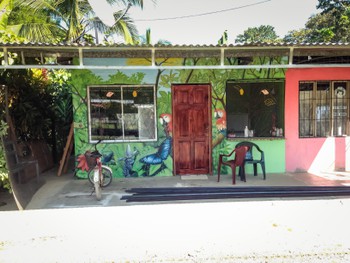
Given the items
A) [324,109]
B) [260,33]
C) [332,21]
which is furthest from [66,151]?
[260,33]

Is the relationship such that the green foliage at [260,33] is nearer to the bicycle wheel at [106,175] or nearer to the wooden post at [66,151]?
the wooden post at [66,151]

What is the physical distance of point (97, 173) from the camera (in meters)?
5.56

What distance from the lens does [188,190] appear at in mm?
5906

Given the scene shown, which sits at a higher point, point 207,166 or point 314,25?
point 314,25

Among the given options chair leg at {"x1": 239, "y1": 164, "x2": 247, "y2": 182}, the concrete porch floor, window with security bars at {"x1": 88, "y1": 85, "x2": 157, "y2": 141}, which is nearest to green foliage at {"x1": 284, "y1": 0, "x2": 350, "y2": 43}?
the concrete porch floor

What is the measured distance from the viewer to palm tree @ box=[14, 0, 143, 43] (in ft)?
34.7

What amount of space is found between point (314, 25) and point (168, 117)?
27.9m

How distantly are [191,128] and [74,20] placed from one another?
743 centimetres

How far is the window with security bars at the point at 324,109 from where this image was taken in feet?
24.5

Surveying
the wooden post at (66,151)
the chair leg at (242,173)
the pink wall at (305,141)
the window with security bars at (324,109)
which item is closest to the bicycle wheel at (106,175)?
the wooden post at (66,151)

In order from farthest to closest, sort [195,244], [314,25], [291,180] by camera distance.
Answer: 1. [314,25]
2. [291,180]
3. [195,244]

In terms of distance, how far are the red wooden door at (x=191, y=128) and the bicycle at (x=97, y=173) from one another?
5.83 ft

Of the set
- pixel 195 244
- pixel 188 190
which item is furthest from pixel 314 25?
pixel 195 244

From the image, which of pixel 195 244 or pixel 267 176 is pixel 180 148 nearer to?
pixel 267 176
